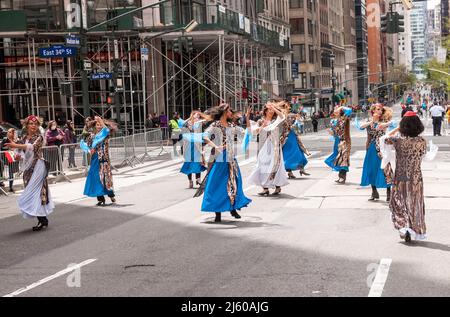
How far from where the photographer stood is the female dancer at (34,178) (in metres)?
12.9

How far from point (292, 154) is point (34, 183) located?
7929 millimetres

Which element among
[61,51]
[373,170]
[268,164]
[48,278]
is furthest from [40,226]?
[61,51]

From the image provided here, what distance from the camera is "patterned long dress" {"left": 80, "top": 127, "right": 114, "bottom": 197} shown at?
15.8 metres

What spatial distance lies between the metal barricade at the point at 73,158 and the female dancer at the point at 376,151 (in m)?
12.3

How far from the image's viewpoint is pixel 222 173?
12.5 m

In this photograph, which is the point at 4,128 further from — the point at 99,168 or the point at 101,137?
the point at 99,168

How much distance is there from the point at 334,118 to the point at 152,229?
791 centimetres

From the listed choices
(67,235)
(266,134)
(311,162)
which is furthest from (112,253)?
(311,162)

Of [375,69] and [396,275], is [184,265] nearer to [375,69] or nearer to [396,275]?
[396,275]

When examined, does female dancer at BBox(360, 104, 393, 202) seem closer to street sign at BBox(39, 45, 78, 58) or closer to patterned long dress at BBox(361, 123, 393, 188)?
patterned long dress at BBox(361, 123, 393, 188)

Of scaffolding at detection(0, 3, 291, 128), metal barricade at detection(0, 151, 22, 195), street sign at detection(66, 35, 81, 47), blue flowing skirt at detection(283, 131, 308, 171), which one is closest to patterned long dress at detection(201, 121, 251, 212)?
blue flowing skirt at detection(283, 131, 308, 171)

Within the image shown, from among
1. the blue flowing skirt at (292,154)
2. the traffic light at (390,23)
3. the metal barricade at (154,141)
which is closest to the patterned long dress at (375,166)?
the blue flowing skirt at (292,154)

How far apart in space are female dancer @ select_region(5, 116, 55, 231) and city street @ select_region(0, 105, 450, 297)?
1.29 ft
